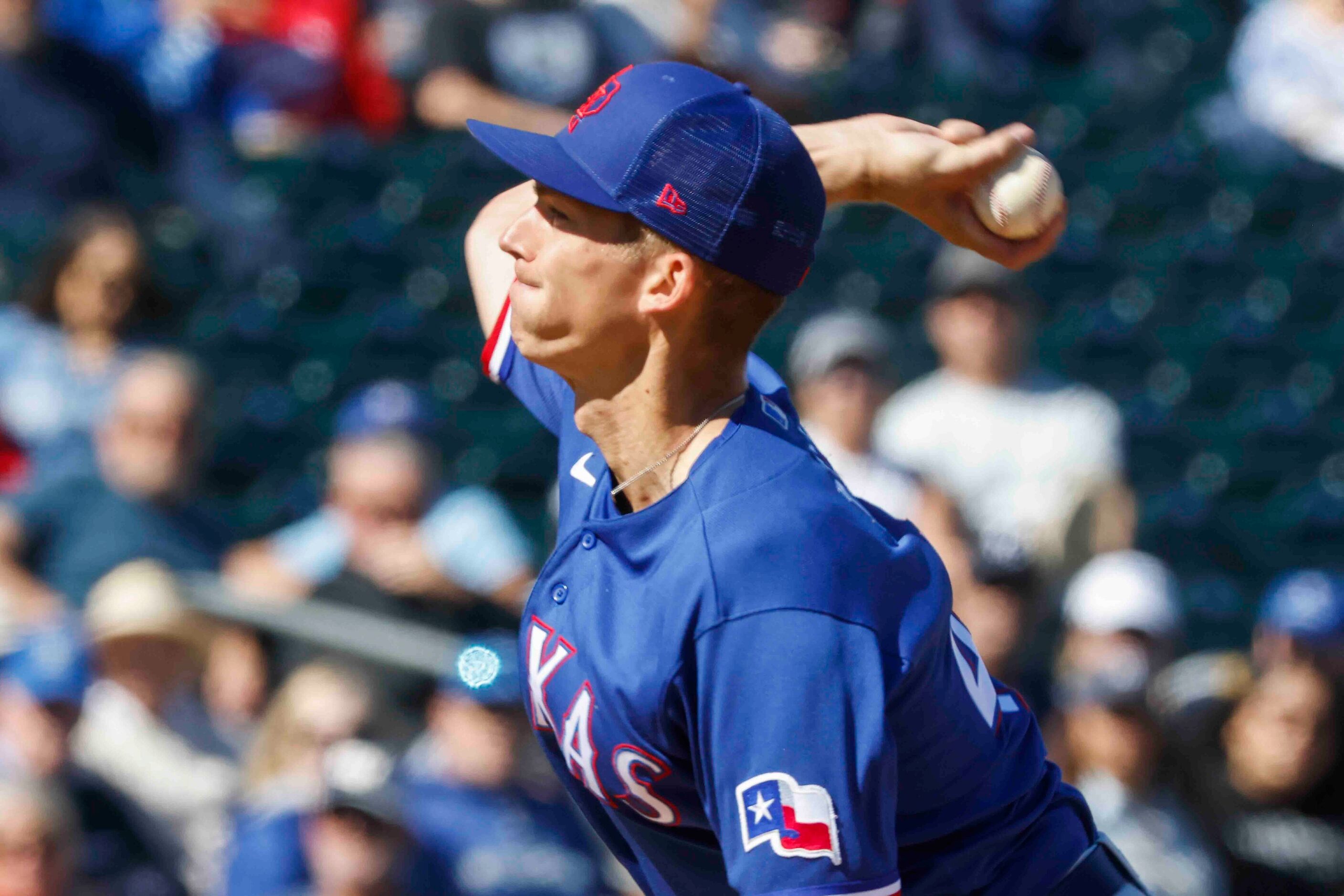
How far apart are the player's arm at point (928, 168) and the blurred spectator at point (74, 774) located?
2433 mm

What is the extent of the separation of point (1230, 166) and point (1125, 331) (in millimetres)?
923

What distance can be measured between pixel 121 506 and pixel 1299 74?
4.47m

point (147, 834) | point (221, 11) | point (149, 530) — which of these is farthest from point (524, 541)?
point (221, 11)

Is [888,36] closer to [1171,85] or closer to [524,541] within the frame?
[1171,85]

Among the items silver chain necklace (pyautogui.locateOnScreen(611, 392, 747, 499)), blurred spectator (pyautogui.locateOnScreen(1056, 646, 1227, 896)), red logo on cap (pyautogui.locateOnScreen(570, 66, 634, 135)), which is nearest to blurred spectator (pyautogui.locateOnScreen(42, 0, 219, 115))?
blurred spectator (pyautogui.locateOnScreen(1056, 646, 1227, 896))

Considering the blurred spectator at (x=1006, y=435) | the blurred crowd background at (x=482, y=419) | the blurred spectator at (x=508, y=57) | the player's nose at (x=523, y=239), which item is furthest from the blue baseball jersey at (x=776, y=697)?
the blurred spectator at (x=508, y=57)

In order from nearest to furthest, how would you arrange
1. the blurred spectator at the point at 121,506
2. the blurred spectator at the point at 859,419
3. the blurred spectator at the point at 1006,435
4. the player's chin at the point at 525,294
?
1. the player's chin at the point at 525,294
2. the blurred spectator at the point at 121,506
3. the blurred spectator at the point at 859,419
4. the blurred spectator at the point at 1006,435

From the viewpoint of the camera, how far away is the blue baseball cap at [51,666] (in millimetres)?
3820

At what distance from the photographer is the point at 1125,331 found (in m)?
6.15

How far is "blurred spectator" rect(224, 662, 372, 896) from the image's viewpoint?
3.70 metres

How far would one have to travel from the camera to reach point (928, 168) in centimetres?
210

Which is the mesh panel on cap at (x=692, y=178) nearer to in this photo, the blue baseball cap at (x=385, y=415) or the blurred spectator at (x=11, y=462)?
the blue baseball cap at (x=385, y=415)

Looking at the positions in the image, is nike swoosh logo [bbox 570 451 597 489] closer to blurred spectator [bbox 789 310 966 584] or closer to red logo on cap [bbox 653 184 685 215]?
red logo on cap [bbox 653 184 685 215]

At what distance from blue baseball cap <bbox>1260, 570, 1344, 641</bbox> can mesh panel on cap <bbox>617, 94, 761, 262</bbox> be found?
3.03 meters
